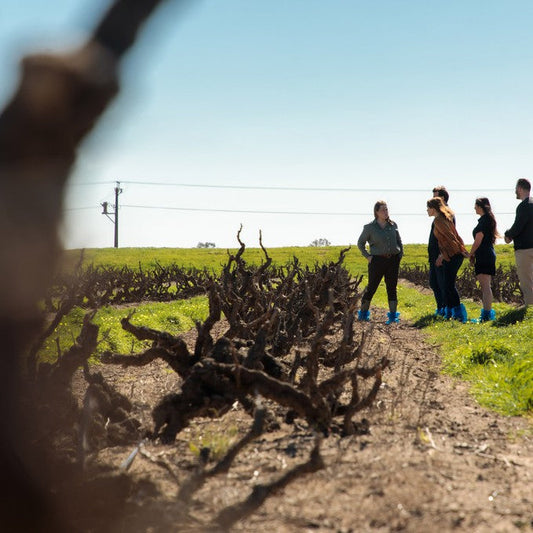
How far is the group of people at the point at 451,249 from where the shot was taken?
10289 mm

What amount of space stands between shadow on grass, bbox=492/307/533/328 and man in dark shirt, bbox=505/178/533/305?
0.61 metres

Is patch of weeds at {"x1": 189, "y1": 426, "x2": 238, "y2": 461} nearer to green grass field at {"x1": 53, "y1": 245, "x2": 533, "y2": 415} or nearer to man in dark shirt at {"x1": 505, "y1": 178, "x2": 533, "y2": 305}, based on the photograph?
green grass field at {"x1": 53, "y1": 245, "x2": 533, "y2": 415}

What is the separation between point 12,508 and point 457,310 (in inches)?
387

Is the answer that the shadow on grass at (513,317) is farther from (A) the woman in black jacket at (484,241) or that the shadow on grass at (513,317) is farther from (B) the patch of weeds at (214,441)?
(B) the patch of weeds at (214,441)

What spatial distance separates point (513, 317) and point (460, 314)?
1173 mm

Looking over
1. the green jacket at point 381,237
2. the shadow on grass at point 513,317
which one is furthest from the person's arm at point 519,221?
the green jacket at point 381,237

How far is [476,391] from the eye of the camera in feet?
18.0

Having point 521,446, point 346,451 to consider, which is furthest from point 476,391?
point 346,451

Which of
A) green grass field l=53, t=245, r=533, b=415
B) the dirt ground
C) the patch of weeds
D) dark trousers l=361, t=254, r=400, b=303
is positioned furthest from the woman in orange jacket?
the patch of weeds

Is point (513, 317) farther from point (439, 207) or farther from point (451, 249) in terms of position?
point (439, 207)

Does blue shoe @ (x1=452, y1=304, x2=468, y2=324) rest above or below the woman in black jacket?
below

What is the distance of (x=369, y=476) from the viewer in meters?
2.99

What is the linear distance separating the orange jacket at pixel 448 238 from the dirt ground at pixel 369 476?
6422 millimetres

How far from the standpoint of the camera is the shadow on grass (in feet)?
32.6
